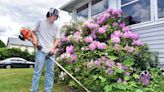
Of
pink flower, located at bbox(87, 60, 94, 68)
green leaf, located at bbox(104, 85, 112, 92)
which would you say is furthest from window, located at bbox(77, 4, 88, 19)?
green leaf, located at bbox(104, 85, 112, 92)

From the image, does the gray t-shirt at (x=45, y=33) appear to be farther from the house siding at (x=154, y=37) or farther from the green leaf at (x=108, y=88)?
the house siding at (x=154, y=37)

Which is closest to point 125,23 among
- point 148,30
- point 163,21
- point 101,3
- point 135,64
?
point 148,30

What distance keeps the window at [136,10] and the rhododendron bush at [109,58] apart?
0.42m

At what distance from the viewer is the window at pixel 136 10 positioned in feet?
23.5

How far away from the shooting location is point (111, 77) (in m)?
5.02

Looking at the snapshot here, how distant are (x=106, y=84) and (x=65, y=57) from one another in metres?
1.88

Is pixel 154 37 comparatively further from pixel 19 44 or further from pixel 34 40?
pixel 19 44

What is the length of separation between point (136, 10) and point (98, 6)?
2983 millimetres

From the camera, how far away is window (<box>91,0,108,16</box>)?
9838mm

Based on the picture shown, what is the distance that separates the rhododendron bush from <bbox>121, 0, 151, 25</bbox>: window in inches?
16.7

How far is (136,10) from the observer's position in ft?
24.9

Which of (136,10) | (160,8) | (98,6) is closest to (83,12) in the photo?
(98,6)

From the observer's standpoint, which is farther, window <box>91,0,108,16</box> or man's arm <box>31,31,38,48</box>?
window <box>91,0,108,16</box>

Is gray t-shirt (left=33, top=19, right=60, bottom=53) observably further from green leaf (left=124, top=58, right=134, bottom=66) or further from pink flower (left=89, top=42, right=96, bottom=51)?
green leaf (left=124, top=58, right=134, bottom=66)
